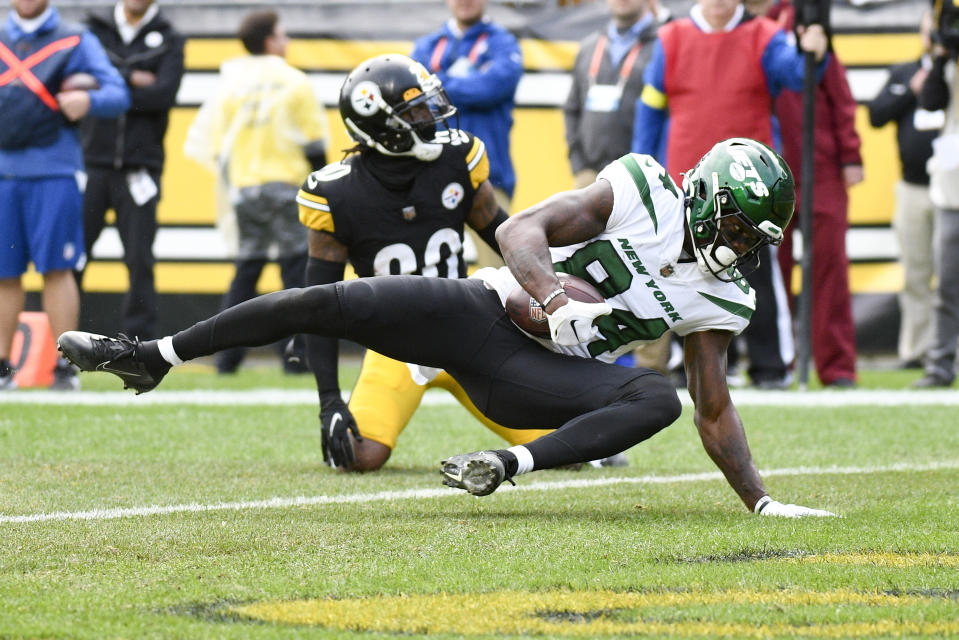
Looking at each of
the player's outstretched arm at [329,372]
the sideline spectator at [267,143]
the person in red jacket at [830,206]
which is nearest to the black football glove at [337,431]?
the player's outstretched arm at [329,372]

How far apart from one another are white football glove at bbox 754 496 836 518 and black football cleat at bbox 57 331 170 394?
1.79 metres

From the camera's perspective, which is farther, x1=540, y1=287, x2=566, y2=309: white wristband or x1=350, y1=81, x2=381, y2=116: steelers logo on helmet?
x1=350, y1=81, x2=381, y2=116: steelers logo on helmet

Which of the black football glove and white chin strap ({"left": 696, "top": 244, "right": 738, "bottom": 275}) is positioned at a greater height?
white chin strap ({"left": 696, "top": 244, "right": 738, "bottom": 275})

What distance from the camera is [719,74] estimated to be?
8180 mm

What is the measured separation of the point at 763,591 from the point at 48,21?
628 cm

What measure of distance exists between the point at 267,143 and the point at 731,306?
558 centimetres

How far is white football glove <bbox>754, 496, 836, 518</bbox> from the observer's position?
4.41 meters

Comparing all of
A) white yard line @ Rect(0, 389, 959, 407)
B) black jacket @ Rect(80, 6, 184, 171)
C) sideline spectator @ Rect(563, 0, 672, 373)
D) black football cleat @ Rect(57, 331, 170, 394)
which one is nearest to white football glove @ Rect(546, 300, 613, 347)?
black football cleat @ Rect(57, 331, 170, 394)

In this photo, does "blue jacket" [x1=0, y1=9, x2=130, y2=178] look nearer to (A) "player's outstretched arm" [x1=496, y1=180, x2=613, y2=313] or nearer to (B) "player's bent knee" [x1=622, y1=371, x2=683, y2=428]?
(A) "player's outstretched arm" [x1=496, y1=180, x2=613, y2=313]

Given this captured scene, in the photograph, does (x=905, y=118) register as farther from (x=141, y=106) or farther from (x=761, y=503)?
(x=761, y=503)

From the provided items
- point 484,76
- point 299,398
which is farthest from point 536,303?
point 484,76

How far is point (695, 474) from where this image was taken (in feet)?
18.5

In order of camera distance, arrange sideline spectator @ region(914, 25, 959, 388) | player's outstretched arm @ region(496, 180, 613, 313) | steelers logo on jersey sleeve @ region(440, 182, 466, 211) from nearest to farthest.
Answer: player's outstretched arm @ region(496, 180, 613, 313) < steelers logo on jersey sleeve @ region(440, 182, 466, 211) < sideline spectator @ region(914, 25, 959, 388)

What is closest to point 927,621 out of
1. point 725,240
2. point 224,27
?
point 725,240
